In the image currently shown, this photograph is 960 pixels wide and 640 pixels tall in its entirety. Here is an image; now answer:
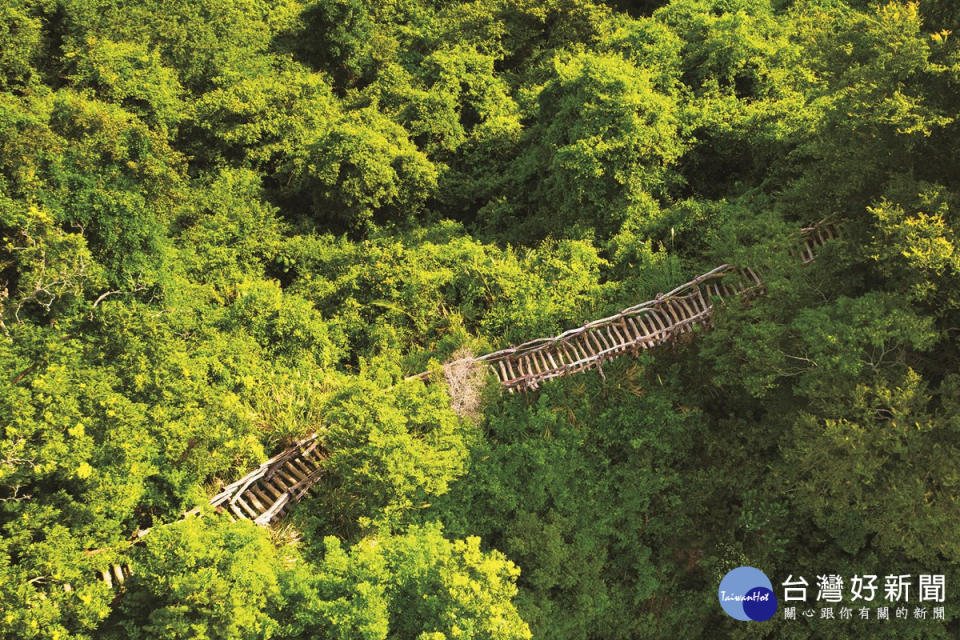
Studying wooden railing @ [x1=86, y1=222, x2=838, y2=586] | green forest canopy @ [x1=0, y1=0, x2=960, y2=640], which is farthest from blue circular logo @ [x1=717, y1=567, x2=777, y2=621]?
wooden railing @ [x1=86, y1=222, x2=838, y2=586]

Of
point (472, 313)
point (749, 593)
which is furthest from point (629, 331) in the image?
point (749, 593)

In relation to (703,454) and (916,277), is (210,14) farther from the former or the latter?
(916,277)

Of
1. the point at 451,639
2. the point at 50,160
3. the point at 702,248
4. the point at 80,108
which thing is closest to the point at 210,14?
the point at 80,108

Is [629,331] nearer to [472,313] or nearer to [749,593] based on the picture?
Result: [472,313]

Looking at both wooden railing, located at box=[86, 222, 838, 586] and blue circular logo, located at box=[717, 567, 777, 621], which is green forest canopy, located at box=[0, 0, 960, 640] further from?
wooden railing, located at box=[86, 222, 838, 586]

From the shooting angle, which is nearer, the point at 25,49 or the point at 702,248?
the point at 702,248
